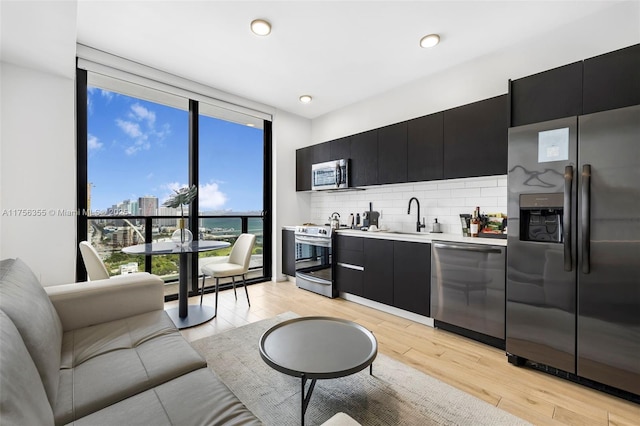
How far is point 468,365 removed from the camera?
2.10 m

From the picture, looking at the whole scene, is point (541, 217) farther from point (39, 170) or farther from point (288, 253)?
point (39, 170)

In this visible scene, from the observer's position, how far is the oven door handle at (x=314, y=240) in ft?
12.4

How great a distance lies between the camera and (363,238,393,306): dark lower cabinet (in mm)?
3096

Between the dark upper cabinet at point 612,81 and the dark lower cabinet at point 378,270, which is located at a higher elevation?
the dark upper cabinet at point 612,81

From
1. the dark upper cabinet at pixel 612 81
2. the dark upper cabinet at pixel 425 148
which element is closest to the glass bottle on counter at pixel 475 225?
the dark upper cabinet at pixel 425 148

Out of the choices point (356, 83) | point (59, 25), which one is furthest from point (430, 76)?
point (59, 25)

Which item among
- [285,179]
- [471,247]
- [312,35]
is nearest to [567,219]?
[471,247]

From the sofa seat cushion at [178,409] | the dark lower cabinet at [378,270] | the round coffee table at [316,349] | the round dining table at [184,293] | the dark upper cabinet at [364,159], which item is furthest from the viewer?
the dark upper cabinet at [364,159]

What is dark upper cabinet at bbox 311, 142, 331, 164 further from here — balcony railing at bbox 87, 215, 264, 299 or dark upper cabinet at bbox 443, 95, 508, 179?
dark upper cabinet at bbox 443, 95, 508, 179

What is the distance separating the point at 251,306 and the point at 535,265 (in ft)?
9.40

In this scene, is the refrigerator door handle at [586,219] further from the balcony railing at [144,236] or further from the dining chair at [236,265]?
the balcony railing at [144,236]

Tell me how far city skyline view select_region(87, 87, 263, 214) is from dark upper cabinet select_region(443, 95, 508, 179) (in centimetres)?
294

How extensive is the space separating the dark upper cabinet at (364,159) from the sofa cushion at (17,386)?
128 inches

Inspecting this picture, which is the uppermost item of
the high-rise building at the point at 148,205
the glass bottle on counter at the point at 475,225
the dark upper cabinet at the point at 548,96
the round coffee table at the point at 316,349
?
the dark upper cabinet at the point at 548,96
